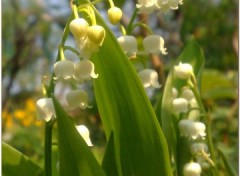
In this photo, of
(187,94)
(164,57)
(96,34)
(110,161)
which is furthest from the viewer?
(164,57)

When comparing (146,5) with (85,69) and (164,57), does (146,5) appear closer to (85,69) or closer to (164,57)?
(85,69)

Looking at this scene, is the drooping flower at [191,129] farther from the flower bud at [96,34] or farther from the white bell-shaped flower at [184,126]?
the flower bud at [96,34]

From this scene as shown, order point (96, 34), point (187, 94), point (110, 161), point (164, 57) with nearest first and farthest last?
point (96, 34) < point (110, 161) < point (187, 94) < point (164, 57)

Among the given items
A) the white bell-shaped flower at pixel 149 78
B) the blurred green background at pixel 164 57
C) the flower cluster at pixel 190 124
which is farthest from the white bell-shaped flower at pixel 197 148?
the blurred green background at pixel 164 57

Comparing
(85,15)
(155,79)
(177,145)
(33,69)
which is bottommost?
(33,69)

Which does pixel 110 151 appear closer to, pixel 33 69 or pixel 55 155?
pixel 55 155

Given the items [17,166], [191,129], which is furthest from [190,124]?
[17,166]

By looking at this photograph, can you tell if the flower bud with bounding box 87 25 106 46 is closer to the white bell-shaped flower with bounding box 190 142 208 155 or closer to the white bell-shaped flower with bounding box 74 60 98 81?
the white bell-shaped flower with bounding box 74 60 98 81

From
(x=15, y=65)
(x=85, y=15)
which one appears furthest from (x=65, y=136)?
(x=15, y=65)
